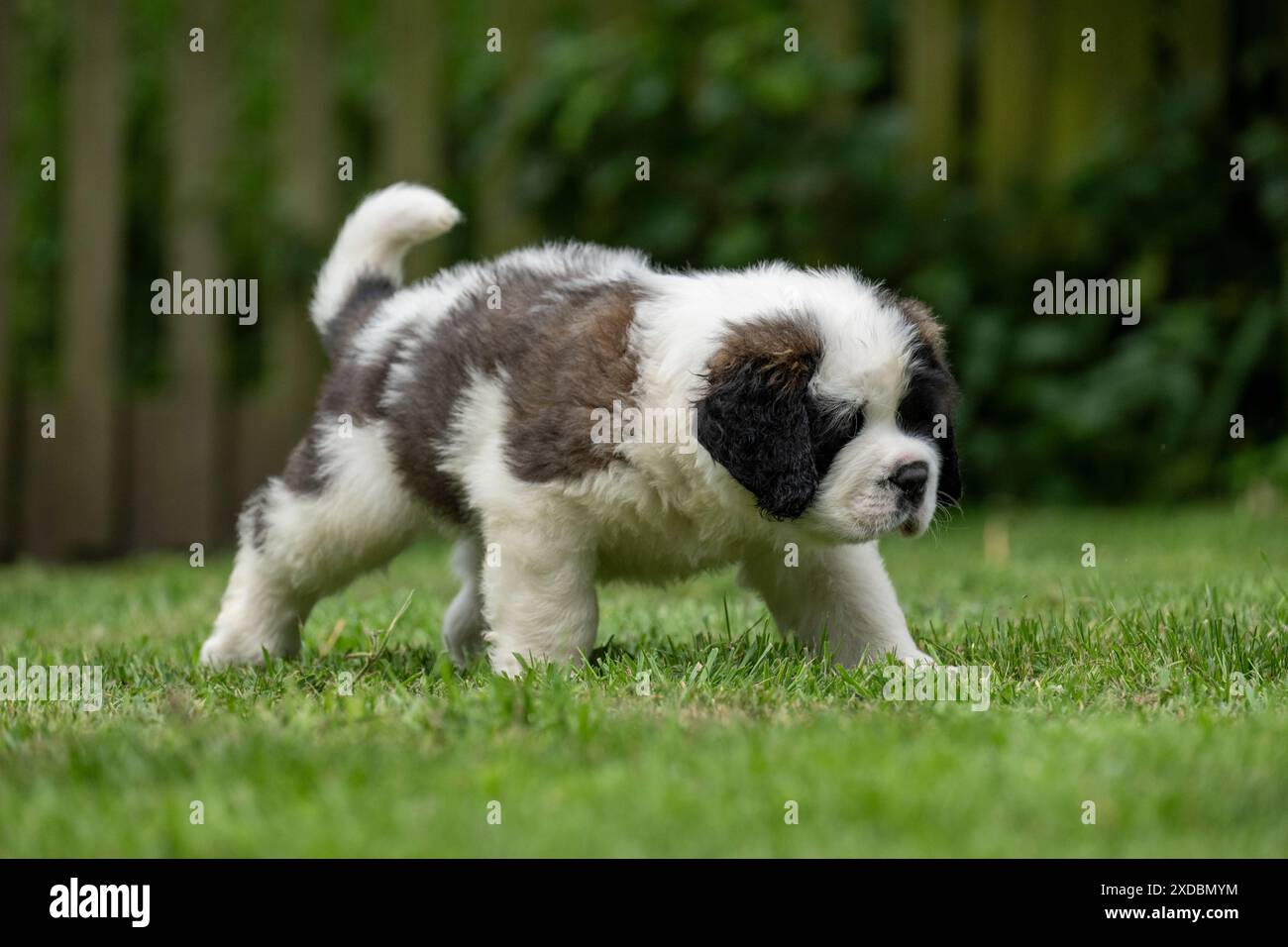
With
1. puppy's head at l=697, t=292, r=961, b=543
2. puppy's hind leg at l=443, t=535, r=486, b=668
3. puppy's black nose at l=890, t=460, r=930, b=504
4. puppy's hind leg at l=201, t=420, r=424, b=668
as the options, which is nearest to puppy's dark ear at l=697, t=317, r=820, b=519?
puppy's head at l=697, t=292, r=961, b=543

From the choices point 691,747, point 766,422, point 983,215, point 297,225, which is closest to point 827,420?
point 766,422

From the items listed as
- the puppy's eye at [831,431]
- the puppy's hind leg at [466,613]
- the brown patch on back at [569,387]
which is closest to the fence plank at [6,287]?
the puppy's hind leg at [466,613]

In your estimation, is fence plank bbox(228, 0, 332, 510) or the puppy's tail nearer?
the puppy's tail

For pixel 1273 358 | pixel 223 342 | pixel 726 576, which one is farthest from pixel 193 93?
pixel 1273 358

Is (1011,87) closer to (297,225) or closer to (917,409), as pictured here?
(297,225)

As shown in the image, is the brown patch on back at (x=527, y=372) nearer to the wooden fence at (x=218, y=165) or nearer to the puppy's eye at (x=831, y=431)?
the puppy's eye at (x=831, y=431)

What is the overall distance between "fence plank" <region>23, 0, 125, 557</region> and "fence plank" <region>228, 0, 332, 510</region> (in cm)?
74

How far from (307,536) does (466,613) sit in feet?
2.05

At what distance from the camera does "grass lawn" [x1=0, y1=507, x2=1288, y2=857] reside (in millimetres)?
2697

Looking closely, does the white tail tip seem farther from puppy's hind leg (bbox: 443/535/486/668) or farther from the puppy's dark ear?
the puppy's dark ear

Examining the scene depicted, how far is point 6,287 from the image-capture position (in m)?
8.41

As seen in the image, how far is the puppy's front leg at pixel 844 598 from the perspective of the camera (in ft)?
14.6

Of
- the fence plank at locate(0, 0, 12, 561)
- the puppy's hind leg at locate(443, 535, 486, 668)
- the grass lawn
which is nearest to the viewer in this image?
the grass lawn

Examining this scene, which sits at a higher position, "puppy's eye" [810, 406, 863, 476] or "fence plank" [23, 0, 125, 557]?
"fence plank" [23, 0, 125, 557]
